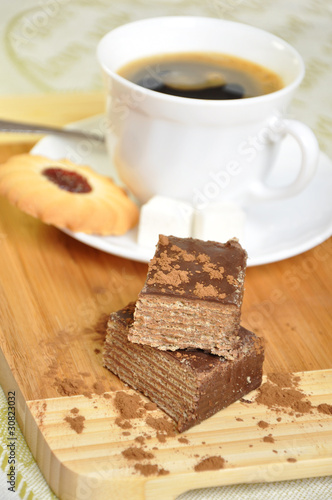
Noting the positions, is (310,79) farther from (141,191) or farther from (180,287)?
(180,287)

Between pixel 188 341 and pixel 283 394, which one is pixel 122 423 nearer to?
pixel 188 341

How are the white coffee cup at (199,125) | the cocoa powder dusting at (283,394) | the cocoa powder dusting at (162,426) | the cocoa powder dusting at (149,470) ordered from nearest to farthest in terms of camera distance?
the cocoa powder dusting at (149,470) → the cocoa powder dusting at (162,426) → the cocoa powder dusting at (283,394) → the white coffee cup at (199,125)

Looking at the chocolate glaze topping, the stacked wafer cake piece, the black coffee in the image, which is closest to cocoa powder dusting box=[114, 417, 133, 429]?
the stacked wafer cake piece

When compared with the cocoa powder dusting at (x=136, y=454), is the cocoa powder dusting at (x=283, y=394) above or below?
above

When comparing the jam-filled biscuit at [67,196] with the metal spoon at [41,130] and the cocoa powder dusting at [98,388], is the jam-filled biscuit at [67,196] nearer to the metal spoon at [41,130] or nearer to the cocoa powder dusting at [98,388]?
the metal spoon at [41,130]

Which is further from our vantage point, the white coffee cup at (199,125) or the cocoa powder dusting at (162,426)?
the white coffee cup at (199,125)

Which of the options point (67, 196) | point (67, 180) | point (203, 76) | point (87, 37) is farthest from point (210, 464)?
point (87, 37)

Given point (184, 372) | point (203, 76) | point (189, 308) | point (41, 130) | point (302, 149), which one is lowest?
point (184, 372)

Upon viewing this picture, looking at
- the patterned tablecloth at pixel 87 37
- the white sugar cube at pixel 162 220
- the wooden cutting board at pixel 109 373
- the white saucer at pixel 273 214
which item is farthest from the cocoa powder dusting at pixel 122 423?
the patterned tablecloth at pixel 87 37
